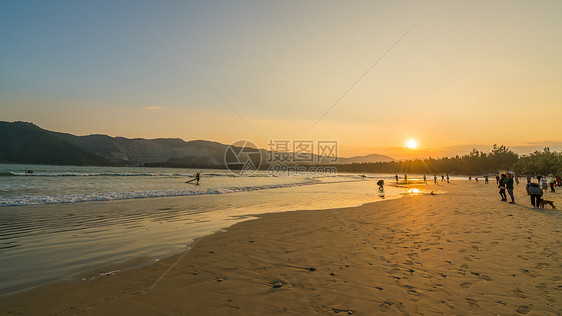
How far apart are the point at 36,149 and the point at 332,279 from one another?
199 m

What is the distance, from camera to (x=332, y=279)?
5.09 metres

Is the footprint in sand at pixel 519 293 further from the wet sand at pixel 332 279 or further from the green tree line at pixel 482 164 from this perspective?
the green tree line at pixel 482 164

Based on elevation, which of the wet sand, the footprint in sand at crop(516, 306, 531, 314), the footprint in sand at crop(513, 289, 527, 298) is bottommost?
the wet sand

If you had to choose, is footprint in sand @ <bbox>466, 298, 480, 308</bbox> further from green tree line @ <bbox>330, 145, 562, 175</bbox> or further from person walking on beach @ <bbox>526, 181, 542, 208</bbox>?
green tree line @ <bbox>330, 145, 562, 175</bbox>

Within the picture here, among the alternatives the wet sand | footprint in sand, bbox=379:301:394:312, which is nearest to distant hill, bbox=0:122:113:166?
the wet sand

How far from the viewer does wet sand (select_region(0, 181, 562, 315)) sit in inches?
155

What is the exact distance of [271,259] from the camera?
6.45 metres

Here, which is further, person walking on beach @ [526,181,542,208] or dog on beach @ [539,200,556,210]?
person walking on beach @ [526,181,542,208]

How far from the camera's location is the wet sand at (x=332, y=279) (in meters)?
3.93

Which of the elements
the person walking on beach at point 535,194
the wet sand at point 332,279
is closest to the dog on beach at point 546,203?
the person walking on beach at point 535,194

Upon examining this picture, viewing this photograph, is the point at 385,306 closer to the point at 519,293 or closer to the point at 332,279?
the point at 332,279

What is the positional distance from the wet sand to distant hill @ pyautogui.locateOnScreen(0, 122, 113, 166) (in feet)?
554

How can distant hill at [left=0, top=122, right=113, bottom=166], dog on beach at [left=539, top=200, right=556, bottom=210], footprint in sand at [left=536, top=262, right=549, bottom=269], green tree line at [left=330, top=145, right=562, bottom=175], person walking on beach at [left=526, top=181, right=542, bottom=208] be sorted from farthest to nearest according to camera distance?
1. distant hill at [left=0, top=122, right=113, bottom=166]
2. green tree line at [left=330, top=145, right=562, bottom=175]
3. person walking on beach at [left=526, top=181, right=542, bottom=208]
4. dog on beach at [left=539, top=200, right=556, bottom=210]
5. footprint in sand at [left=536, top=262, right=549, bottom=269]

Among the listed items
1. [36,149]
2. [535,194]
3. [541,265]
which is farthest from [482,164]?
[36,149]
